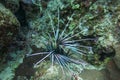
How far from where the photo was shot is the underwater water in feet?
14.7

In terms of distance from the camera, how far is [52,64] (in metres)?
4.49

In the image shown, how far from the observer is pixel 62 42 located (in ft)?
15.8

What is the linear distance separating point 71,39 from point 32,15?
149 cm

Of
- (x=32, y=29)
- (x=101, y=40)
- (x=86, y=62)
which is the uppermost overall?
(x=32, y=29)

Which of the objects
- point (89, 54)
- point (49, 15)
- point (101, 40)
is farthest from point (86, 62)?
point (49, 15)

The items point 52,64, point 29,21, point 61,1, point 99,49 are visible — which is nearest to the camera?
point 52,64

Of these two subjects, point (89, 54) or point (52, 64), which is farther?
point (89, 54)

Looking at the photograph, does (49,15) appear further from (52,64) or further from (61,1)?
(52,64)

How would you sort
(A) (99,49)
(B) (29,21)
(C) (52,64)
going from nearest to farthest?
1. (C) (52,64)
2. (A) (99,49)
3. (B) (29,21)

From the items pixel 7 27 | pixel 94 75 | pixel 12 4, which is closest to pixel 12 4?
pixel 12 4

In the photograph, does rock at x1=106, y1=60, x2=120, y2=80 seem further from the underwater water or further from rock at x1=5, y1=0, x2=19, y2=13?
rock at x1=5, y1=0, x2=19, y2=13

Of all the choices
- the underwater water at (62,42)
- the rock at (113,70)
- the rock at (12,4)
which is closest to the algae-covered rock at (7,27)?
the underwater water at (62,42)

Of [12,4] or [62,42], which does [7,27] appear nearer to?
[12,4]

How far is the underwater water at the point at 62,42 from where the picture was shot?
447cm
